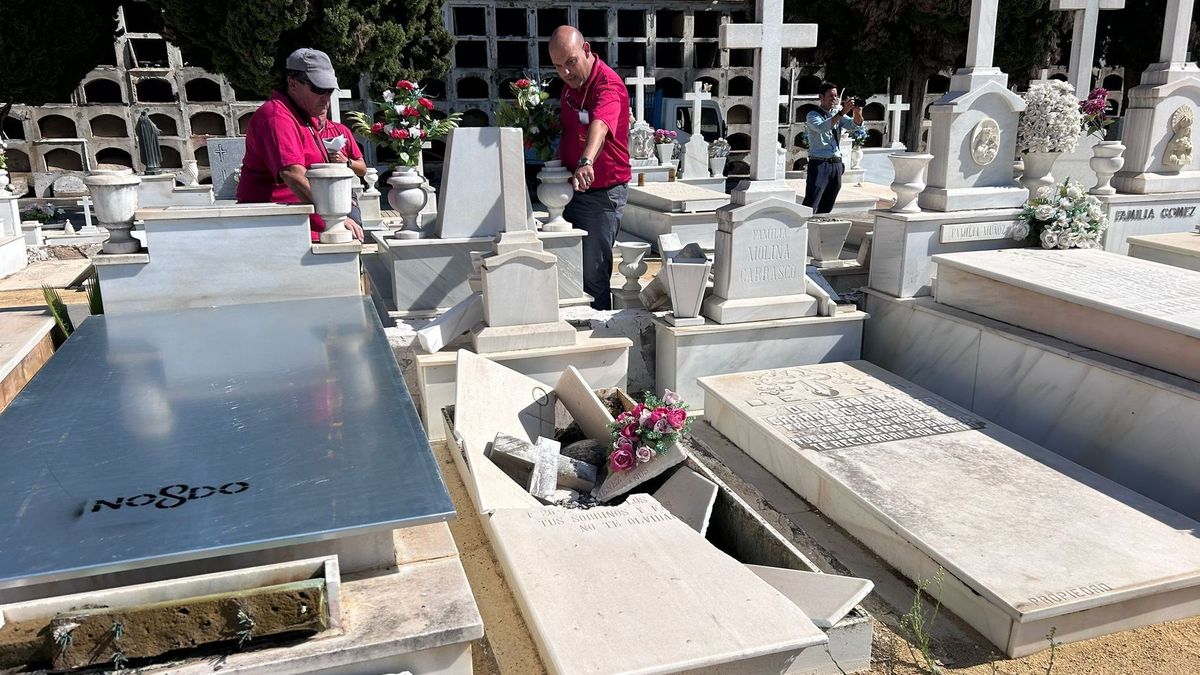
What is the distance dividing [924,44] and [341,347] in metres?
17.8

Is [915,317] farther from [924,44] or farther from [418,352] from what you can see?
[924,44]

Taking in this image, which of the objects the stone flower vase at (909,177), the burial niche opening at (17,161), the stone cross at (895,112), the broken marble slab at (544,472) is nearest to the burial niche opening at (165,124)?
the burial niche opening at (17,161)

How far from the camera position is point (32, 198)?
17750 millimetres

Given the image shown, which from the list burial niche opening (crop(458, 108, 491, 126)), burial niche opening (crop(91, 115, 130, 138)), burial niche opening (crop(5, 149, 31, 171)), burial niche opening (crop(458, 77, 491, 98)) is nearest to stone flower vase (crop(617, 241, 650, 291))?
burial niche opening (crop(458, 108, 491, 126))

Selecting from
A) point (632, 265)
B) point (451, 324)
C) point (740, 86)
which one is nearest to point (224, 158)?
point (632, 265)

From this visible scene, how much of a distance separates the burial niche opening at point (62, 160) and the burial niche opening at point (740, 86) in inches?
642

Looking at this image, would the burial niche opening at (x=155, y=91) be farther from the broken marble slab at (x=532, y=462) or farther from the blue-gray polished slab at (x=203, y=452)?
the broken marble slab at (x=532, y=462)

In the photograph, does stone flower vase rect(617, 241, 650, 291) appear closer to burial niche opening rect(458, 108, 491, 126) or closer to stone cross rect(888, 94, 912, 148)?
stone cross rect(888, 94, 912, 148)

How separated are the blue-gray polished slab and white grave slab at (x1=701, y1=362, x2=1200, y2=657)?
1706 mm

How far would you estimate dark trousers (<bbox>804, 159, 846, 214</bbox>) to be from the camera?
7.85m

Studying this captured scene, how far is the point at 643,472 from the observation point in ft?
10.5

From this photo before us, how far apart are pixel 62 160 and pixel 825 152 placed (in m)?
19.1

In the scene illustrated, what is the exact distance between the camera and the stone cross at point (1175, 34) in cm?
560

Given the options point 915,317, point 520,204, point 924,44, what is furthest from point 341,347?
point 924,44
